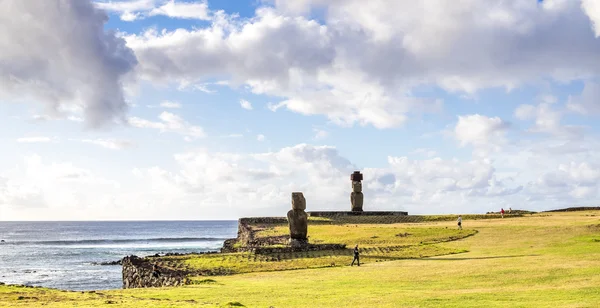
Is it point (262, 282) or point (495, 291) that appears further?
point (262, 282)

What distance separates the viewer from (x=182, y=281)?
35.9 meters

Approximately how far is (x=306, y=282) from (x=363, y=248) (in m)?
19.7

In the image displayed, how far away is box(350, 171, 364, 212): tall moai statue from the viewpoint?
8731 centimetres

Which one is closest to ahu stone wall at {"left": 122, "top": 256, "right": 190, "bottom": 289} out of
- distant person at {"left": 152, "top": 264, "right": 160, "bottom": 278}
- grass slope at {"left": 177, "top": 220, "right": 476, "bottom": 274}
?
distant person at {"left": 152, "top": 264, "right": 160, "bottom": 278}

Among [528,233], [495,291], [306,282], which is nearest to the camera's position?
[495,291]

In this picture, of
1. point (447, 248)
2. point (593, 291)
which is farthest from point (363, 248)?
point (593, 291)

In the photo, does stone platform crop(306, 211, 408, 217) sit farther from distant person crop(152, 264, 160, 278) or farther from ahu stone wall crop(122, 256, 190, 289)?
distant person crop(152, 264, 160, 278)

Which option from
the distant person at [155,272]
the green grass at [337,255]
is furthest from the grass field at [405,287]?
the distant person at [155,272]

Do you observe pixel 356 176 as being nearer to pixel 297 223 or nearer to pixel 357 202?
pixel 357 202

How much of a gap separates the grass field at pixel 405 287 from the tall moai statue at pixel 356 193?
4231 centimetres

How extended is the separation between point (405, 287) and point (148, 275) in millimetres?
20706

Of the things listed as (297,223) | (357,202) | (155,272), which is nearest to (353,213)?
(357,202)

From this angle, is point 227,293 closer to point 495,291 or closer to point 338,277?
point 338,277

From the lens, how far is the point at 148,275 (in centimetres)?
4294
